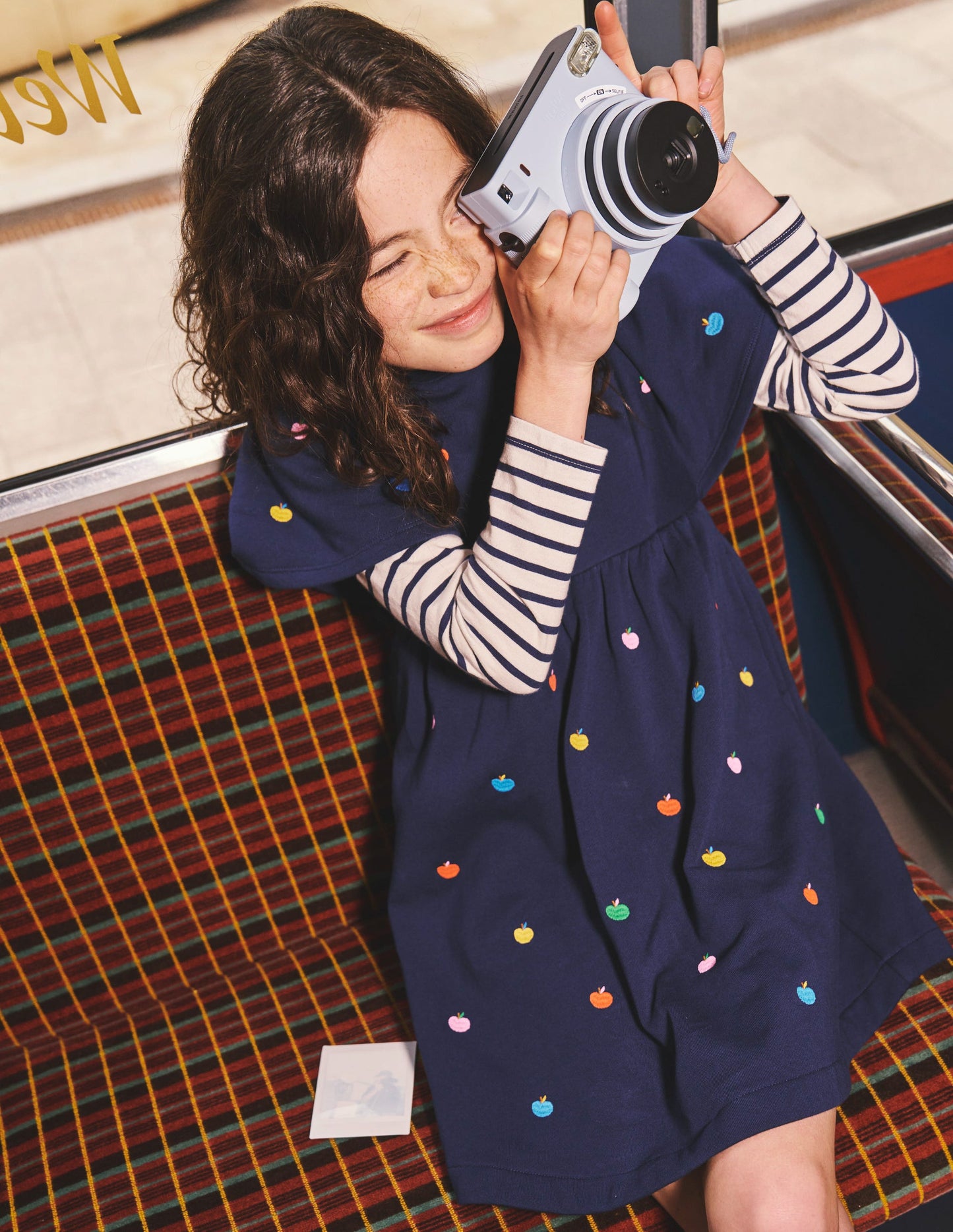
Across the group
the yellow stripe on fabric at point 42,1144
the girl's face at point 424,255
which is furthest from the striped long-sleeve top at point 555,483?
the yellow stripe on fabric at point 42,1144

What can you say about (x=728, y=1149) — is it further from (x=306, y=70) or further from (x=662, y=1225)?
(x=306, y=70)

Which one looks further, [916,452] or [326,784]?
[326,784]

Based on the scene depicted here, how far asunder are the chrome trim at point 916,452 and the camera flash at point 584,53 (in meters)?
0.53

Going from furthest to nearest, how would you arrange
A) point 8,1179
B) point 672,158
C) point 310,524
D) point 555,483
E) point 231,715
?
point 231,715
point 8,1179
point 310,524
point 555,483
point 672,158

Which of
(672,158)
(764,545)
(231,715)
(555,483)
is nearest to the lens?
(672,158)

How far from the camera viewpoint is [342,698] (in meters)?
1.42

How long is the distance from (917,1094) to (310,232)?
1050mm

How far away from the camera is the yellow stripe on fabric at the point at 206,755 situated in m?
1.29

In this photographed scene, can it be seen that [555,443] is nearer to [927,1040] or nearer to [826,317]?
[826,317]

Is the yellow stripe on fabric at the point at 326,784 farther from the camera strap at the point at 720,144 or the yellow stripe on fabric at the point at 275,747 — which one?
the camera strap at the point at 720,144

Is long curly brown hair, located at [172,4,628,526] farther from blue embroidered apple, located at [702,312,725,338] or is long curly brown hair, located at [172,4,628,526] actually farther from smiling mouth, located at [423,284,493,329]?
blue embroidered apple, located at [702,312,725,338]

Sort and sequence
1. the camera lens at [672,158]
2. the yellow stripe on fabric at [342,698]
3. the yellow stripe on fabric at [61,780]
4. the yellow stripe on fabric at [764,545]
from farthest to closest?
1. the yellow stripe on fabric at [764,545]
2. the yellow stripe on fabric at [342,698]
3. the yellow stripe on fabric at [61,780]
4. the camera lens at [672,158]

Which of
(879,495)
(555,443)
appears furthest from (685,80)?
(879,495)

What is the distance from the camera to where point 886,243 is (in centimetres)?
166
